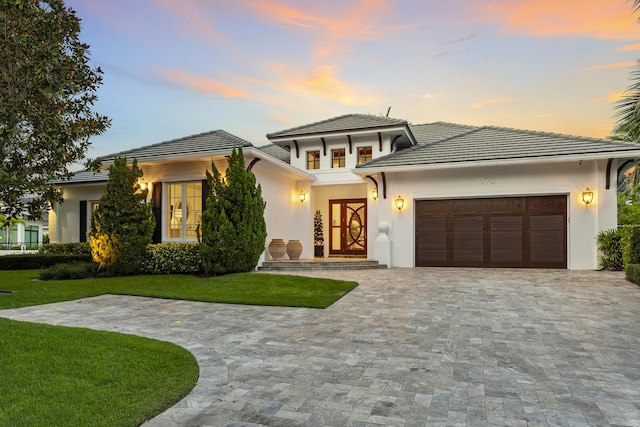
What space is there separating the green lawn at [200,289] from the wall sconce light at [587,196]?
7.50 m

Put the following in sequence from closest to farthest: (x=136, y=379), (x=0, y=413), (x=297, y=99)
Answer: (x=0, y=413) < (x=136, y=379) < (x=297, y=99)

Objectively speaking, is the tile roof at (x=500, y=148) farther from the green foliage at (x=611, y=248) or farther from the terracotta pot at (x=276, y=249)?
the terracotta pot at (x=276, y=249)

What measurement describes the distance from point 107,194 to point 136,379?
8987 mm

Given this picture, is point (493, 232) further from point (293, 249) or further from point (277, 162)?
point (277, 162)

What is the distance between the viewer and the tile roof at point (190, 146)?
11625mm

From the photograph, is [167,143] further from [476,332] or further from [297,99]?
[476,332]

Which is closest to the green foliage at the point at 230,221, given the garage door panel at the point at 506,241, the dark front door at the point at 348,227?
the dark front door at the point at 348,227

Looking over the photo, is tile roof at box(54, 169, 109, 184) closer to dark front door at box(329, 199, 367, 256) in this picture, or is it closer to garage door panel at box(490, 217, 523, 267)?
dark front door at box(329, 199, 367, 256)

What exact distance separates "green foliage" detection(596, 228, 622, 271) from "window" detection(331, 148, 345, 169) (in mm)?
8578

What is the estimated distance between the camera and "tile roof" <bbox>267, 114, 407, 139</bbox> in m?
14.3

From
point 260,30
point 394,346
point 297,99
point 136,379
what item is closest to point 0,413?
point 136,379

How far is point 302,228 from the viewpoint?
1505cm

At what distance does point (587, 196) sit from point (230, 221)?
10.2 m

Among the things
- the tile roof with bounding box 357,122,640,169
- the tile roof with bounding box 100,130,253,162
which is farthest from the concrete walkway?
the tile roof with bounding box 100,130,253,162
